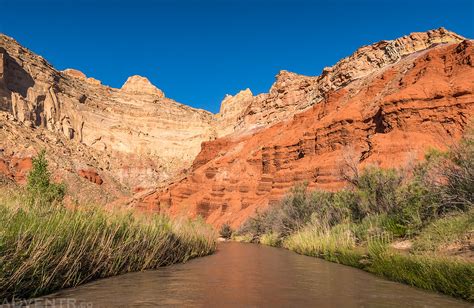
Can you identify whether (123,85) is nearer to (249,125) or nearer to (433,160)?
(249,125)

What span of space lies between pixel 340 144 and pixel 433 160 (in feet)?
110

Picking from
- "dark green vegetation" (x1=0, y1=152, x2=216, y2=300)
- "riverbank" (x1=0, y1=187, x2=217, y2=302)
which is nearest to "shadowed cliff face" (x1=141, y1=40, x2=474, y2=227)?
"riverbank" (x1=0, y1=187, x2=217, y2=302)

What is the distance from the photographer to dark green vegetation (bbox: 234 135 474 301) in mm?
6926

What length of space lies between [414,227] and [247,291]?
5.81 m

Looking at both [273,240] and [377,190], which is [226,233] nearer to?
[273,240]

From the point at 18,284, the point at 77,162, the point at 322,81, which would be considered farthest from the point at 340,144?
the point at 77,162

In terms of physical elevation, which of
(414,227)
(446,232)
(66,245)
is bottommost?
(66,245)

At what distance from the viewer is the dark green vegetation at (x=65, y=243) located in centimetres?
539

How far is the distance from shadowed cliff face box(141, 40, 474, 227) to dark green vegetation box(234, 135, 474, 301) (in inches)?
132

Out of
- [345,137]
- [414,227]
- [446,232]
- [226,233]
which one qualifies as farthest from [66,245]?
[345,137]

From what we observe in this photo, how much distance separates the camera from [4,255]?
515 cm

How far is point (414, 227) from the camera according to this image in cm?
1018

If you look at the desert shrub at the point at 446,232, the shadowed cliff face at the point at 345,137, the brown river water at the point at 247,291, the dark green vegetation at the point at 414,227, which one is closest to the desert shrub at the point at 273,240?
the dark green vegetation at the point at 414,227

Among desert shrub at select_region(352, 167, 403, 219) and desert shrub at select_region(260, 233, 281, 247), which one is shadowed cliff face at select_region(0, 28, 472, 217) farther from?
desert shrub at select_region(260, 233, 281, 247)
